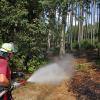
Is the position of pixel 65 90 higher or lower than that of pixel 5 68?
lower

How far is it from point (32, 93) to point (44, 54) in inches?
232

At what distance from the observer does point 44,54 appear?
69.7 feet

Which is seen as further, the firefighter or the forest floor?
the forest floor

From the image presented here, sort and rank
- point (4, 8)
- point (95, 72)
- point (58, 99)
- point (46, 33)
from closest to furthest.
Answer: point (58, 99) → point (4, 8) → point (46, 33) → point (95, 72)

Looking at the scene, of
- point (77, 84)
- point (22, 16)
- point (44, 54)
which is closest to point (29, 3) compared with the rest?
point (22, 16)

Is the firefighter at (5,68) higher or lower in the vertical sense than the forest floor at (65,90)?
higher

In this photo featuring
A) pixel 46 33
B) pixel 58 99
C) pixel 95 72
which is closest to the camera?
pixel 58 99

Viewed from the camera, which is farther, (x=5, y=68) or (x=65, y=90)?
(x=65, y=90)

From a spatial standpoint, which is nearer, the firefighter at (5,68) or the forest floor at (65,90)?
the firefighter at (5,68)

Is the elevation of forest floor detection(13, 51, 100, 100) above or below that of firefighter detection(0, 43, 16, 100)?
below

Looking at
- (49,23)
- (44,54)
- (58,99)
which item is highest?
(49,23)

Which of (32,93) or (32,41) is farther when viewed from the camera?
(32,41)

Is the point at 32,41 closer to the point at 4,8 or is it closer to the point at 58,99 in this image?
the point at 4,8

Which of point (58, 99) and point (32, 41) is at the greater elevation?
point (32, 41)
